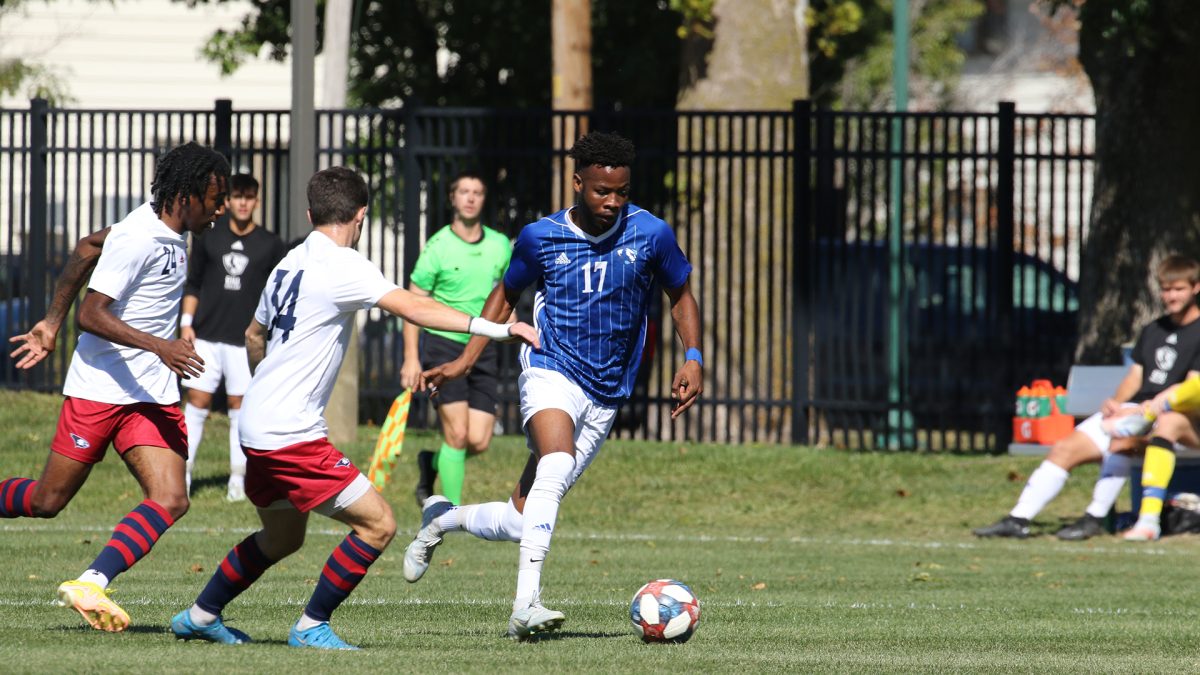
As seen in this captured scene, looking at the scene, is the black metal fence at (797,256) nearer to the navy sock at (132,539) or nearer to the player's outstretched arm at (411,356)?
the player's outstretched arm at (411,356)

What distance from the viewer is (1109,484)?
12.7 metres

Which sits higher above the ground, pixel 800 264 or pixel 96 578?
pixel 800 264

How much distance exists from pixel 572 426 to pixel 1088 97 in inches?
1171

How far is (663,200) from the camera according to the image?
1759 cm

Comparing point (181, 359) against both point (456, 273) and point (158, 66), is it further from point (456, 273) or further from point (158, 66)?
point (158, 66)

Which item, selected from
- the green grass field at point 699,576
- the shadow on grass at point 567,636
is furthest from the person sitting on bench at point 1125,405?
the shadow on grass at point 567,636

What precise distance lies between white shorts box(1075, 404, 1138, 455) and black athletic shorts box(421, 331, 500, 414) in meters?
4.21

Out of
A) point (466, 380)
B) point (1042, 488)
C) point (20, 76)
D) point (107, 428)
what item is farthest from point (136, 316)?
point (20, 76)

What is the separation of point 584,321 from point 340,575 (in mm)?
1527

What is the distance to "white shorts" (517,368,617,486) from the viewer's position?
7488 millimetres

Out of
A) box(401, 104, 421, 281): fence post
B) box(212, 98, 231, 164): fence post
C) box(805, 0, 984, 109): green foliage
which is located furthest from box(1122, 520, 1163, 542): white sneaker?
box(805, 0, 984, 109): green foliage

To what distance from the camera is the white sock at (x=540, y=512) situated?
23.4 ft

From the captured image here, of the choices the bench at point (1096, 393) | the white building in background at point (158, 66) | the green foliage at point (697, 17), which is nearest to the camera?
the bench at point (1096, 393)

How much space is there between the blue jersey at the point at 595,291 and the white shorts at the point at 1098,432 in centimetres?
604
